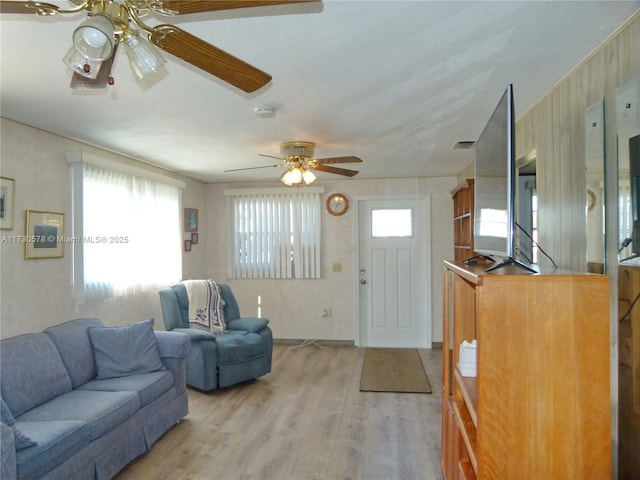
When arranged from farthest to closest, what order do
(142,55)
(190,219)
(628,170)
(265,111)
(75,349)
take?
(190,219) < (75,349) < (265,111) < (628,170) < (142,55)

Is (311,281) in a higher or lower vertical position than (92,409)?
higher

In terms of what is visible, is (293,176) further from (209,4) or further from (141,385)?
(209,4)

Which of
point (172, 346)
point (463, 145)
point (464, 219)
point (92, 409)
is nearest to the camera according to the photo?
point (92, 409)

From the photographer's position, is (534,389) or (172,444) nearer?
(534,389)

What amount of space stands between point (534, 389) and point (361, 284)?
180 inches

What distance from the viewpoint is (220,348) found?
4148mm

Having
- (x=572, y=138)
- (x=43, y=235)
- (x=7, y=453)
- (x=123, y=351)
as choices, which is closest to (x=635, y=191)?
(x=572, y=138)

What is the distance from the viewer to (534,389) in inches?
52.7

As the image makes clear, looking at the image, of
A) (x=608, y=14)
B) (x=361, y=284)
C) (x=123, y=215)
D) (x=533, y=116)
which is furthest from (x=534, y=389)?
(x=361, y=284)

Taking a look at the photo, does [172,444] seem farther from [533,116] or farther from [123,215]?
[533,116]

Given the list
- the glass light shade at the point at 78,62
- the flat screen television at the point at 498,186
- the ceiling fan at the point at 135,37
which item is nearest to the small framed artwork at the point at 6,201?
the ceiling fan at the point at 135,37

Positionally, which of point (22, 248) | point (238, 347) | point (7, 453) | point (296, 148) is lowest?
point (238, 347)

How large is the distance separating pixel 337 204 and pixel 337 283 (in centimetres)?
108

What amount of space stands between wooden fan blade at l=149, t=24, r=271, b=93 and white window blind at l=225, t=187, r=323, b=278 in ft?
14.3
